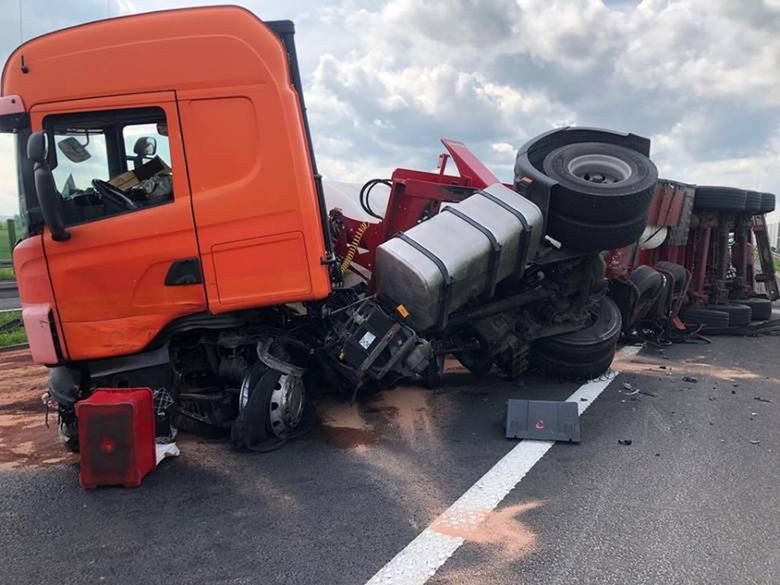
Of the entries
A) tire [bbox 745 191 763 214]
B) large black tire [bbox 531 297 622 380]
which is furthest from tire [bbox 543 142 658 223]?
tire [bbox 745 191 763 214]

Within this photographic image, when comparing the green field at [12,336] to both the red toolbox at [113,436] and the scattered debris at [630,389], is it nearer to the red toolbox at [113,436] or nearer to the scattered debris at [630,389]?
the red toolbox at [113,436]

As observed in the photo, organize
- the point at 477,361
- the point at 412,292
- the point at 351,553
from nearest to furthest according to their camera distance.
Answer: the point at 351,553
the point at 412,292
the point at 477,361

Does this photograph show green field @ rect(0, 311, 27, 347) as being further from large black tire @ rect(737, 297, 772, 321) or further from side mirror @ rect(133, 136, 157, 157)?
large black tire @ rect(737, 297, 772, 321)

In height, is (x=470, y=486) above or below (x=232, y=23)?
below

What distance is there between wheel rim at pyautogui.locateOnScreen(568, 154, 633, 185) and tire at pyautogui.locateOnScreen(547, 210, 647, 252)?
40 centimetres

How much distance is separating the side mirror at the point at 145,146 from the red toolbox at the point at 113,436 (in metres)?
1.55

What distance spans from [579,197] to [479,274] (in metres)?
1.13

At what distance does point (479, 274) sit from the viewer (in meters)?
4.54

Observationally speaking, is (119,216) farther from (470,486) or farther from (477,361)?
(477,361)

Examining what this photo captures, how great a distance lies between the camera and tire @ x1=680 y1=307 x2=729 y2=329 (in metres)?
8.87

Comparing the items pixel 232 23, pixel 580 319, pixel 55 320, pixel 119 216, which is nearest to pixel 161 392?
pixel 55 320

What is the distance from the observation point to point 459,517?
330 centimetres

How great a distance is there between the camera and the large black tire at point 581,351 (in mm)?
5852

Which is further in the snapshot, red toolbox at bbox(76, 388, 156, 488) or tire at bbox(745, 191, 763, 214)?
tire at bbox(745, 191, 763, 214)
